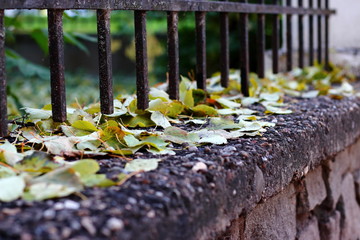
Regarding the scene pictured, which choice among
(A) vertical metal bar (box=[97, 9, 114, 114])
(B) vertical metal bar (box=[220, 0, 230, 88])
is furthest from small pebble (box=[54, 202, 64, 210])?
(B) vertical metal bar (box=[220, 0, 230, 88])

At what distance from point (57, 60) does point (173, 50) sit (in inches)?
19.9

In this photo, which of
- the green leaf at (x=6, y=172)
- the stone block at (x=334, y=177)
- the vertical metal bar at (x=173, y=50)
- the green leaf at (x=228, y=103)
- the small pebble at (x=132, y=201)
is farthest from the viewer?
the stone block at (x=334, y=177)

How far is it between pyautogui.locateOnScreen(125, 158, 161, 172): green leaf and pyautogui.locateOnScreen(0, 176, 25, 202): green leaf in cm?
24

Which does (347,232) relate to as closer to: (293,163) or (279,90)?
(279,90)

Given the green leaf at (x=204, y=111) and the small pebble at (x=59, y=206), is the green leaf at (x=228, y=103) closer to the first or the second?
the green leaf at (x=204, y=111)

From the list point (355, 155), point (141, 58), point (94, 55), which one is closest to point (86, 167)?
point (141, 58)

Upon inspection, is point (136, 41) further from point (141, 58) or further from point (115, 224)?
point (115, 224)

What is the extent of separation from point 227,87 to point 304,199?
0.64 metres

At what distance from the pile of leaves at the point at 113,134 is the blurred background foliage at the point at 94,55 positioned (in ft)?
3.22

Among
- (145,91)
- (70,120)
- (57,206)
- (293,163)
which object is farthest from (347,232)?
(57,206)

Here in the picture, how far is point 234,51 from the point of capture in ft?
17.3

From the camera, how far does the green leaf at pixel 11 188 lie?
3.10ft

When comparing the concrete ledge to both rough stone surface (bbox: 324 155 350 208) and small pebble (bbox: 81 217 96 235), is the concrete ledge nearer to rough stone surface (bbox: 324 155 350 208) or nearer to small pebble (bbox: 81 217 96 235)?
small pebble (bbox: 81 217 96 235)

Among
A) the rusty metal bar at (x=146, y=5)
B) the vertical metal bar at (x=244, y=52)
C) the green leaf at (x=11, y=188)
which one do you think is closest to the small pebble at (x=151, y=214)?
the green leaf at (x=11, y=188)
